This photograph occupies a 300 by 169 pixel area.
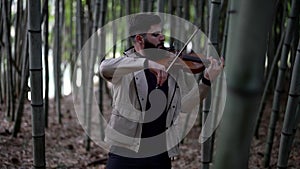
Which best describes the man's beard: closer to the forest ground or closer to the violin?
the violin

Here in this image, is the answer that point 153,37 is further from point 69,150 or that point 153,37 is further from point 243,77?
point 69,150

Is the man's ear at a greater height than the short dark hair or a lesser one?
lesser

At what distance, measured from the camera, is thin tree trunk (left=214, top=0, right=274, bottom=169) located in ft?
2.52

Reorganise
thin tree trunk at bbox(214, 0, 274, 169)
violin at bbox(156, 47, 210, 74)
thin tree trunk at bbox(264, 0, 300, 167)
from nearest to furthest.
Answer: thin tree trunk at bbox(214, 0, 274, 169) → violin at bbox(156, 47, 210, 74) → thin tree trunk at bbox(264, 0, 300, 167)

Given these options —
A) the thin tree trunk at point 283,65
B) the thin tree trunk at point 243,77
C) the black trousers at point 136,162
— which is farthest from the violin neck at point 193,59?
the thin tree trunk at point 243,77

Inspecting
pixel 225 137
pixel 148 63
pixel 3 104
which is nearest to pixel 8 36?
pixel 3 104

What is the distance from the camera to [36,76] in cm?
185

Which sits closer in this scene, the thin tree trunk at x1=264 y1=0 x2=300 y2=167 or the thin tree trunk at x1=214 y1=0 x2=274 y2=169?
the thin tree trunk at x1=214 y1=0 x2=274 y2=169

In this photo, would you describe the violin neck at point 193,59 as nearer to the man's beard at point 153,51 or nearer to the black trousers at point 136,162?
the man's beard at point 153,51

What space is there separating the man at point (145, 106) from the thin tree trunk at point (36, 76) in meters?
0.40

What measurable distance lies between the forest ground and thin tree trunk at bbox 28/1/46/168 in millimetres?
864

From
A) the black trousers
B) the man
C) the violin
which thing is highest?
the violin

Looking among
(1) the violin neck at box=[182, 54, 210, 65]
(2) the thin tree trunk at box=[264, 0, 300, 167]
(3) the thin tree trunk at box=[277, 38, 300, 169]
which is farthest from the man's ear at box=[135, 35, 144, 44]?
(2) the thin tree trunk at box=[264, 0, 300, 167]

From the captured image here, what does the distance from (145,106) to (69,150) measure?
6.66ft
